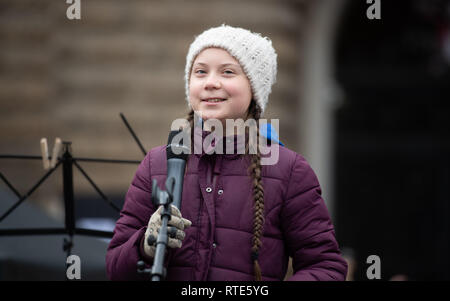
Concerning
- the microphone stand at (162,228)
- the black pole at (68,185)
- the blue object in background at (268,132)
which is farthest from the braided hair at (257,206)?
the black pole at (68,185)

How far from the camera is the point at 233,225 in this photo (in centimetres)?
221

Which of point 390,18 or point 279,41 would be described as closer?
point 279,41

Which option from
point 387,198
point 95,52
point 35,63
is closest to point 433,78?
point 387,198

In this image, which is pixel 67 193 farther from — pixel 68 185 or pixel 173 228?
pixel 173 228

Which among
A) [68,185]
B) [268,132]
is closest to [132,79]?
[68,185]

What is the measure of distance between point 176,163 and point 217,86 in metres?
0.36

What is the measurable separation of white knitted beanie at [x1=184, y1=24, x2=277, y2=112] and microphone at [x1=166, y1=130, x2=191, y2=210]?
0.35m

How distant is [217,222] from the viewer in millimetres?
2203

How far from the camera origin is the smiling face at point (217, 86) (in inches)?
91.2

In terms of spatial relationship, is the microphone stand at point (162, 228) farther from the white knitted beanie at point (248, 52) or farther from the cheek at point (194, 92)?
the white knitted beanie at point (248, 52)

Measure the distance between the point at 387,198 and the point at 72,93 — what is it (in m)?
5.14

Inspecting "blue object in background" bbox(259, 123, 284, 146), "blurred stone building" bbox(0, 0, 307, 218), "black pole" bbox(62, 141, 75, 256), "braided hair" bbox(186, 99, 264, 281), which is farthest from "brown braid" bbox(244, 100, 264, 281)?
"blurred stone building" bbox(0, 0, 307, 218)

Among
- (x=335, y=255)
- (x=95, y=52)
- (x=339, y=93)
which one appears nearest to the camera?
(x=335, y=255)
